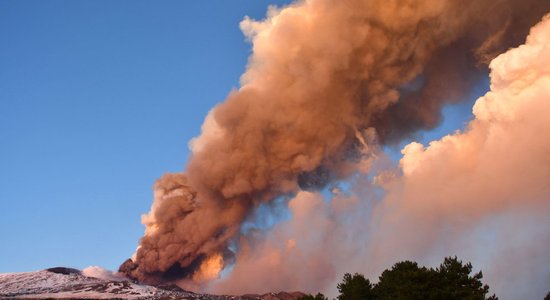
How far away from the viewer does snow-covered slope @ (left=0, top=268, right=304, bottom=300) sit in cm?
14350

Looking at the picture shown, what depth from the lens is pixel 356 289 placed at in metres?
62.4

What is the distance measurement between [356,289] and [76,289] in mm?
126023

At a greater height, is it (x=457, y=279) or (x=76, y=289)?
(x=76, y=289)

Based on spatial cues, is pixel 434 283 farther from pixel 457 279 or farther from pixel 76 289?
pixel 76 289

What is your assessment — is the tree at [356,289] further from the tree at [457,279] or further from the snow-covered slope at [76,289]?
the snow-covered slope at [76,289]

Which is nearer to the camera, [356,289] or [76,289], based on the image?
[356,289]

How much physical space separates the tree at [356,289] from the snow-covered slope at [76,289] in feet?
274

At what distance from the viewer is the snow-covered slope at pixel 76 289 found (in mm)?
143500

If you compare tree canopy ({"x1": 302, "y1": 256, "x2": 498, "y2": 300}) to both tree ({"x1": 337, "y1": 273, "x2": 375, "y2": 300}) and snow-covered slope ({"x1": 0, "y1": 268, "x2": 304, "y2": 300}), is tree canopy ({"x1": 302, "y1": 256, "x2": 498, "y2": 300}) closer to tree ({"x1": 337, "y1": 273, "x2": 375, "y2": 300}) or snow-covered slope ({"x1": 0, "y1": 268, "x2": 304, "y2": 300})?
tree ({"x1": 337, "y1": 273, "x2": 375, "y2": 300})

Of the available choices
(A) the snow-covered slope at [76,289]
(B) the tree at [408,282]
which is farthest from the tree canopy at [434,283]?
(A) the snow-covered slope at [76,289]

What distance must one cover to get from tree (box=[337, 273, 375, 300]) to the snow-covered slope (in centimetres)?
8352

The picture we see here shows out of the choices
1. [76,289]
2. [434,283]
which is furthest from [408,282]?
[76,289]

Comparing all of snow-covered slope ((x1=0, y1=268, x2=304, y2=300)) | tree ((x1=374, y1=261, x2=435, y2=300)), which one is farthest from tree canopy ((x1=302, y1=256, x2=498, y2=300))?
snow-covered slope ((x1=0, y1=268, x2=304, y2=300))

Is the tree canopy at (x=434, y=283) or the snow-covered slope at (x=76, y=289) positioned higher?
the snow-covered slope at (x=76, y=289)
